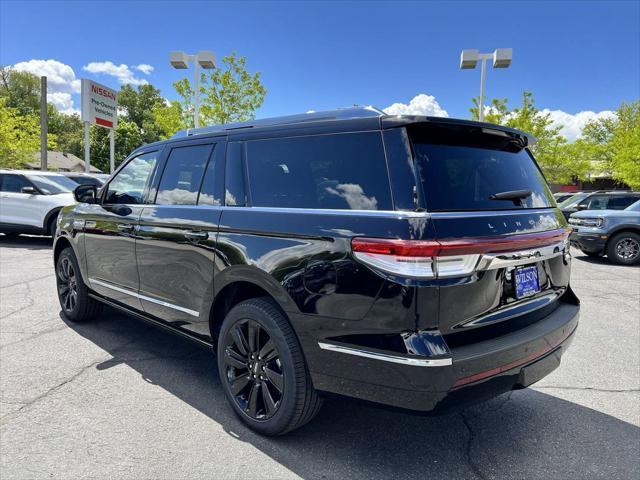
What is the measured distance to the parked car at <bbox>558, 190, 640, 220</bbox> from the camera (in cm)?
1187

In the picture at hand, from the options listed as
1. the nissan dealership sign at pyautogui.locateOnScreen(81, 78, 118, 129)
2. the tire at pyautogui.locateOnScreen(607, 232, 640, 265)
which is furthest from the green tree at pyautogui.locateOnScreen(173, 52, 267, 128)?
the tire at pyautogui.locateOnScreen(607, 232, 640, 265)

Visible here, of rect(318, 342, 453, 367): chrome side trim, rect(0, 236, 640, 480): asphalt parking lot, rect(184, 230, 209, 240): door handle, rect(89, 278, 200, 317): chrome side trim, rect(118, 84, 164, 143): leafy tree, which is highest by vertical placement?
rect(118, 84, 164, 143): leafy tree

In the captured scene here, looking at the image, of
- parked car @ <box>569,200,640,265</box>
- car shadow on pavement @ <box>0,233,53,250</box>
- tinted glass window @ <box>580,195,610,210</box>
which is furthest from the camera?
tinted glass window @ <box>580,195,610,210</box>

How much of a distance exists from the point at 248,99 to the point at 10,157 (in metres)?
17.0

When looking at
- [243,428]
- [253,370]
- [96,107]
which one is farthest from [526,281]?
[96,107]

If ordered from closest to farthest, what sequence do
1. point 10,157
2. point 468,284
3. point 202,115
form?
point 468,284 → point 202,115 → point 10,157

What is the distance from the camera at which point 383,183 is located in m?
2.21

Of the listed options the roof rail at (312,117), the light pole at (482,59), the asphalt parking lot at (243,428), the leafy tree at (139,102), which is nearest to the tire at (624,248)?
the light pole at (482,59)

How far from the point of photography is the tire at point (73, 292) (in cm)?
467

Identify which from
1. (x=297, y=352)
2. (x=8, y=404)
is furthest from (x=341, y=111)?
(x=8, y=404)

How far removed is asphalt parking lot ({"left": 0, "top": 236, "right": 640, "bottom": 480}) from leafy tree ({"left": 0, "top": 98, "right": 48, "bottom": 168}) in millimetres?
28072

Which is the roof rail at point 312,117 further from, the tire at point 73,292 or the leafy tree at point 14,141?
the leafy tree at point 14,141

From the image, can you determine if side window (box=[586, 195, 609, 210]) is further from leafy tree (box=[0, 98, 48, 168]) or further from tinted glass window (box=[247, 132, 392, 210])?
leafy tree (box=[0, 98, 48, 168])

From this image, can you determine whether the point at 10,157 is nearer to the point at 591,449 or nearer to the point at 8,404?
the point at 8,404
